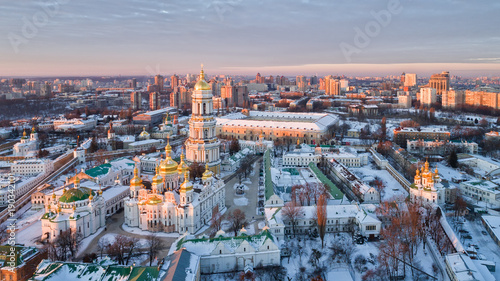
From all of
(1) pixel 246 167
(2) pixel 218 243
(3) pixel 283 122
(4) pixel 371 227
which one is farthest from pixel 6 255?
(3) pixel 283 122

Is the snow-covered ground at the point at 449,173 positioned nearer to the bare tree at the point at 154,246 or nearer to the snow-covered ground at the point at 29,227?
the bare tree at the point at 154,246

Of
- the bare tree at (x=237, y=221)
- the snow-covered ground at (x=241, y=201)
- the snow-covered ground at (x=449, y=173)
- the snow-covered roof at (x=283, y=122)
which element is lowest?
the snow-covered ground at (x=241, y=201)

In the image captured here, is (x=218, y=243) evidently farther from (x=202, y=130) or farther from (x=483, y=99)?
(x=483, y=99)

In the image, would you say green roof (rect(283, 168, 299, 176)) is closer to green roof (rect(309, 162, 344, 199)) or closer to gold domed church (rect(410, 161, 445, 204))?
green roof (rect(309, 162, 344, 199))

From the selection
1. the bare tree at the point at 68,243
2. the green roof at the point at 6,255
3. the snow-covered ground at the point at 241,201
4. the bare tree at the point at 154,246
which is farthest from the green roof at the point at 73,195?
the snow-covered ground at the point at 241,201

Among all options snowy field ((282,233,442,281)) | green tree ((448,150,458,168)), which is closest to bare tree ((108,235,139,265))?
snowy field ((282,233,442,281))

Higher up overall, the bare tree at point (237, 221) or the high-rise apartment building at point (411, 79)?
the high-rise apartment building at point (411, 79)
